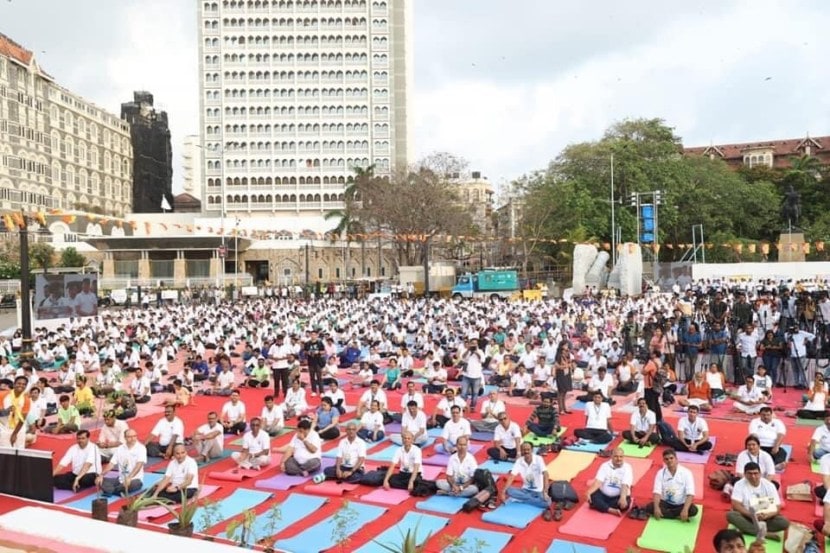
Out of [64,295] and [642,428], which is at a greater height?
[64,295]

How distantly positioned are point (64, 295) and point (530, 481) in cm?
2265

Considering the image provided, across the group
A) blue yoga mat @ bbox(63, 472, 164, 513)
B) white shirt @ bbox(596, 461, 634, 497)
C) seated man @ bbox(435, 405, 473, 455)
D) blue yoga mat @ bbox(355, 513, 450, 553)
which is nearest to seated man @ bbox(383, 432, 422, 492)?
blue yoga mat @ bbox(355, 513, 450, 553)

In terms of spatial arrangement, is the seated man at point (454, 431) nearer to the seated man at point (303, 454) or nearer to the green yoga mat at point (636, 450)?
the seated man at point (303, 454)

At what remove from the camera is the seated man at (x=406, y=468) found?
8.93m

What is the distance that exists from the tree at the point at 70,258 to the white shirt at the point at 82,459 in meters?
52.4

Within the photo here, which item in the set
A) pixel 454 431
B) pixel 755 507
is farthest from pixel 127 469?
pixel 755 507

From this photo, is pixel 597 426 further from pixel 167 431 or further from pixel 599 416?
pixel 167 431

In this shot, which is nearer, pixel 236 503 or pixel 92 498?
pixel 236 503

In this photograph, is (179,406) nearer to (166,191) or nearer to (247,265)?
(247,265)

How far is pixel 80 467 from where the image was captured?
921 centimetres

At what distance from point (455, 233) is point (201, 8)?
4973 cm

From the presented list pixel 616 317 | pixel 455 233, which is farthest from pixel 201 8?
pixel 616 317

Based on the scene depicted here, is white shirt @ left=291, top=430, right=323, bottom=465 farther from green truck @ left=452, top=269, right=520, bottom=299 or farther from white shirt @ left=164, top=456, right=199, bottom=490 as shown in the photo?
green truck @ left=452, top=269, right=520, bottom=299

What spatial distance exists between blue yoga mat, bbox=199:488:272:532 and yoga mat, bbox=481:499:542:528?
2.83m
